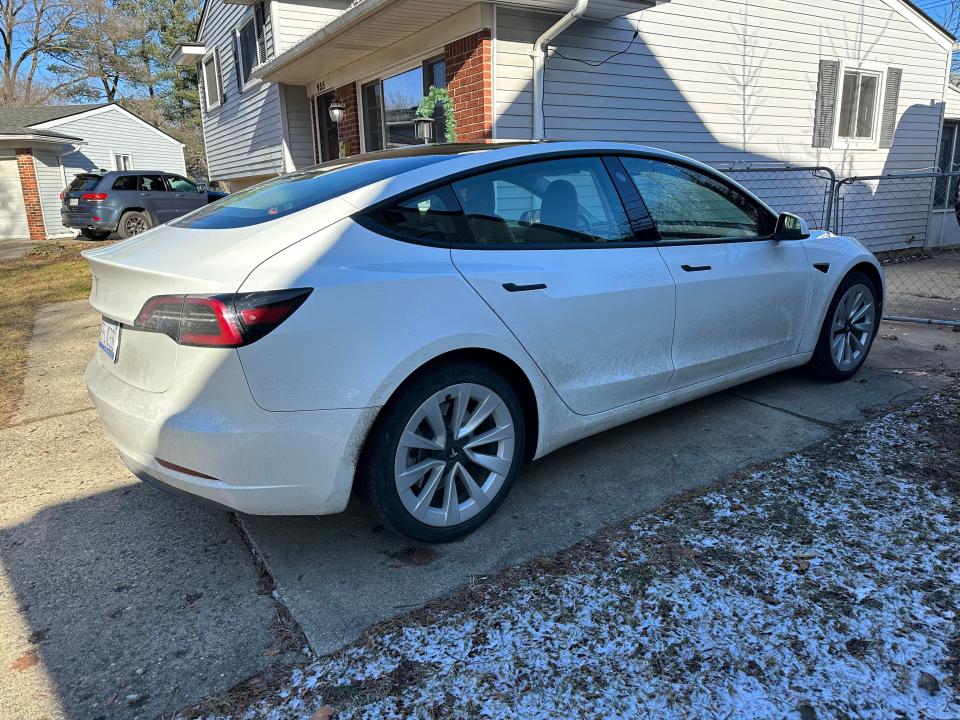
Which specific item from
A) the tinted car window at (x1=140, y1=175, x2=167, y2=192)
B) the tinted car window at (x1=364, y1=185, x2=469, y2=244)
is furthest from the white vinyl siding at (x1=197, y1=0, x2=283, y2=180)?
the tinted car window at (x1=364, y1=185, x2=469, y2=244)

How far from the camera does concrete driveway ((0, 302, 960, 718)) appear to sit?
214 centimetres

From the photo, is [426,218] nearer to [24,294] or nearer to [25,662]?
[25,662]

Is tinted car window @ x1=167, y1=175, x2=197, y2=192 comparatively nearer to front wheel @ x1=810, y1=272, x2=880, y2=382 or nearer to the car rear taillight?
front wheel @ x1=810, y1=272, x2=880, y2=382

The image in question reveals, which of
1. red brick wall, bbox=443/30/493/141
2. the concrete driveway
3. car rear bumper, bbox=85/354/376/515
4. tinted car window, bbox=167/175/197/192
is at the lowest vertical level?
the concrete driveway

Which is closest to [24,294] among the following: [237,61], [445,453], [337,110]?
[337,110]

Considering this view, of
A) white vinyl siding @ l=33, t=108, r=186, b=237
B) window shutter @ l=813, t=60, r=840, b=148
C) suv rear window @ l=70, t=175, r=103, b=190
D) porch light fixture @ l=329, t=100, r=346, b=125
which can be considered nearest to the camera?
window shutter @ l=813, t=60, r=840, b=148

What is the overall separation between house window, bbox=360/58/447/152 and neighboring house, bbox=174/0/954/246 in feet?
0.10

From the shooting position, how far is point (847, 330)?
15.1ft

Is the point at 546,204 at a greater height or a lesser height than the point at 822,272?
greater

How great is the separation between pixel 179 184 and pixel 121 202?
1875mm

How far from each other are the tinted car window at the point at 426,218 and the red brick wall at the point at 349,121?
30.2 ft

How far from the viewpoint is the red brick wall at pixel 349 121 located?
37.4 feet

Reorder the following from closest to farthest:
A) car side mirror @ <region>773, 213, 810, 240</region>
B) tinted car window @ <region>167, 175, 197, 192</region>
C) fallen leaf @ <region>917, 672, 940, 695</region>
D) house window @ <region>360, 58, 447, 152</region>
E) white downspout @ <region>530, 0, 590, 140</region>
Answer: fallen leaf @ <region>917, 672, 940, 695</region> < car side mirror @ <region>773, 213, 810, 240</region> < white downspout @ <region>530, 0, 590, 140</region> < house window @ <region>360, 58, 447, 152</region> < tinted car window @ <region>167, 175, 197, 192</region>

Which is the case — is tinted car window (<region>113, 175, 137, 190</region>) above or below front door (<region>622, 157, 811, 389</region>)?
above
